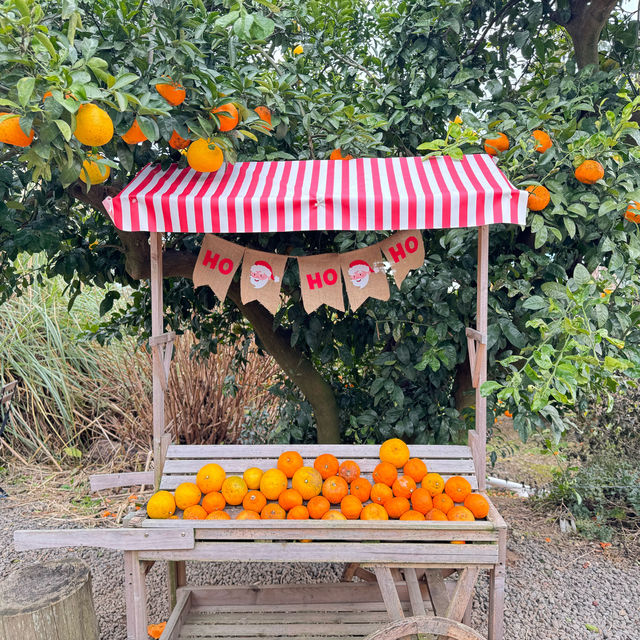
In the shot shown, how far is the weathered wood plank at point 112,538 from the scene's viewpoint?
1.97 meters

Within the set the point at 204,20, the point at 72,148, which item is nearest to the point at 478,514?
the point at 72,148

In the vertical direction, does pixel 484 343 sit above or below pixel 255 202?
below

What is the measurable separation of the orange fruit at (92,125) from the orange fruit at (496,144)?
5.66 feet

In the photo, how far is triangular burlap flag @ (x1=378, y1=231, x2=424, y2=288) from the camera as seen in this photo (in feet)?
8.32

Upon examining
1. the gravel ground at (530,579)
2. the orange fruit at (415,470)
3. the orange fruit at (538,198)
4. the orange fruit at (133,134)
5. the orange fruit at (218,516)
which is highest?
the orange fruit at (133,134)

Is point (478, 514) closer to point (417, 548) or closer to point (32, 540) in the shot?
point (417, 548)

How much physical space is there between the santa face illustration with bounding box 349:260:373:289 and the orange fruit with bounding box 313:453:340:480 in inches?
32.0

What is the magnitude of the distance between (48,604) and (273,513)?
0.92 metres

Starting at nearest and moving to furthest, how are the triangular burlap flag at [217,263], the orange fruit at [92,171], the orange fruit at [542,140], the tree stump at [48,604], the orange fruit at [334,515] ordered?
the orange fruit at [92,171], the tree stump at [48,604], the orange fruit at [334,515], the orange fruit at [542,140], the triangular burlap flag at [217,263]

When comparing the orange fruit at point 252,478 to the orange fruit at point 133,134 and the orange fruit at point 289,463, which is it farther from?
the orange fruit at point 133,134

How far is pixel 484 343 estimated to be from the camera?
2336 millimetres

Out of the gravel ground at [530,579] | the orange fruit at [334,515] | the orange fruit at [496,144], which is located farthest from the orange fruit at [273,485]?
the orange fruit at [496,144]

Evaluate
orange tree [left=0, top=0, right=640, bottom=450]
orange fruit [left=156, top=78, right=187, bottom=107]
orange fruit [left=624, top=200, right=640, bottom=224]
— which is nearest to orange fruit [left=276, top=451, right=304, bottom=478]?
orange tree [left=0, top=0, right=640, bottom=450]

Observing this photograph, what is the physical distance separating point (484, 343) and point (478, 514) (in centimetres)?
71
